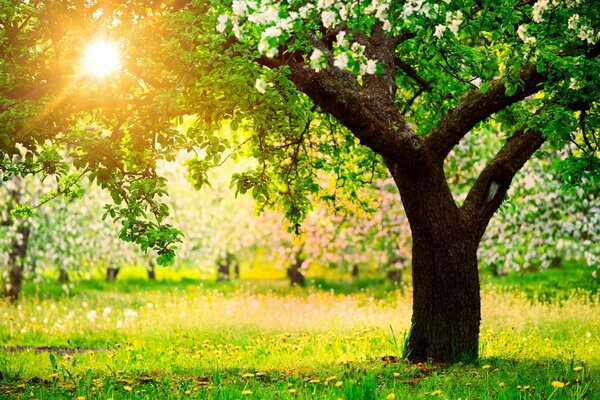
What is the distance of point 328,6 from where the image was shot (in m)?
4.83

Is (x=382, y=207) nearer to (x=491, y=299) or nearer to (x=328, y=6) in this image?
(x=491, y=299)

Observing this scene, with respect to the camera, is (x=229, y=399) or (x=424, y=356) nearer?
(x=229, y=399)

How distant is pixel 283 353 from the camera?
10.8 m

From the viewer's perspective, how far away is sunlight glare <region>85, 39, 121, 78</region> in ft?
24.0

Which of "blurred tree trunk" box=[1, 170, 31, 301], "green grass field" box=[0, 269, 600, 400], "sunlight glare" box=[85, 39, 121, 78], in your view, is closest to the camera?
"green grass field" box=[0, 269, 600, 400]

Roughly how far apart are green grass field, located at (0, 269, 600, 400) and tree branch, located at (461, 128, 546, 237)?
195cm

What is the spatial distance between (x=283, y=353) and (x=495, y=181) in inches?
179

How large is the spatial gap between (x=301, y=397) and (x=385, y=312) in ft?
31.6

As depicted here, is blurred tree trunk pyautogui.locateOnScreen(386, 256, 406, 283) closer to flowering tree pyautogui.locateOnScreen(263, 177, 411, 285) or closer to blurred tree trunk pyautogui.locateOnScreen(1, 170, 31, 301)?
flowering tree pyautogui.locateOnScreen(263, 177, 411, 285)

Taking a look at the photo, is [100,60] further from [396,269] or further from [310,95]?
[396,269]

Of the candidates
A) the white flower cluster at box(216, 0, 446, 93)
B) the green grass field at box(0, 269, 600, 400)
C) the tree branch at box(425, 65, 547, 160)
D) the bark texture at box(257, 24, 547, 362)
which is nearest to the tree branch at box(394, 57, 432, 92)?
the bark texture at box(257, 24, 547, 362)

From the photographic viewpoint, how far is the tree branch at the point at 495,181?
28.9 feet

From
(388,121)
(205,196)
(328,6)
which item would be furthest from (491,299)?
(205,196)

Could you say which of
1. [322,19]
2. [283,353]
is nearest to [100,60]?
[322,19]
